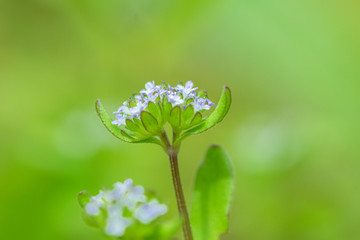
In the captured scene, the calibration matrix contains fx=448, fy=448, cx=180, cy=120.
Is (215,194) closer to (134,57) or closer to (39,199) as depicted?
(39,199)

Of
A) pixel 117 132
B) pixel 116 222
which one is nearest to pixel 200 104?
pixel 117 132

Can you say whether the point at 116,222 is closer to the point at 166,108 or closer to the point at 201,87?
the point at 166,108

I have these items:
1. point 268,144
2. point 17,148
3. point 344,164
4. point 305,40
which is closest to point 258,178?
point 268,144

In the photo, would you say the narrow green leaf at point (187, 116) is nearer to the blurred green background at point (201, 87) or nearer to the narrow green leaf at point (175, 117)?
the narrow green leaf at point (175, 117)

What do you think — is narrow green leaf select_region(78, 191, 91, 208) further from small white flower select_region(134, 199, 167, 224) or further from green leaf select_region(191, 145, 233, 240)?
green leaf select_region(191, 145, 233, 240)

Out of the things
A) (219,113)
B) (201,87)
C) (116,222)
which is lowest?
(116,222)

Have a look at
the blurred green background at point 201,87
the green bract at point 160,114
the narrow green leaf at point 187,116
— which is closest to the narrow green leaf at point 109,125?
the green bract at point 160,114

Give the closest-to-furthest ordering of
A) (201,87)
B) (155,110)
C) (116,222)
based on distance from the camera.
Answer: (116,222) < (155,110) < (201,87)
